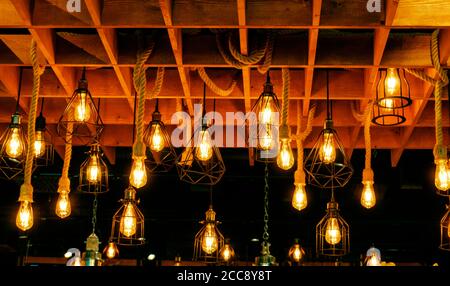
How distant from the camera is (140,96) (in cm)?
502

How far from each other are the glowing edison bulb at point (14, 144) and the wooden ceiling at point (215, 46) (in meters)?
0.60

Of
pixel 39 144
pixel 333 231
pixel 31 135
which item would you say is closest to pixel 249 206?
pixel 333 231

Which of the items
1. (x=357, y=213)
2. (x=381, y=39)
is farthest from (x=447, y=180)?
(x=357, y=213)

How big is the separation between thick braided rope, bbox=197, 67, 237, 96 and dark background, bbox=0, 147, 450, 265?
2.90 metres

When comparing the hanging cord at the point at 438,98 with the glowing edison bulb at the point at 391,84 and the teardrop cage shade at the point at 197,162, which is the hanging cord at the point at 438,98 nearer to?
the glowing edison bulb at the point at 391,84

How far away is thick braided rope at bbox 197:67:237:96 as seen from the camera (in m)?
5.61

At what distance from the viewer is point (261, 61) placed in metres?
5.39

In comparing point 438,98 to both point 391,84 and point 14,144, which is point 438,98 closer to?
point 391,84

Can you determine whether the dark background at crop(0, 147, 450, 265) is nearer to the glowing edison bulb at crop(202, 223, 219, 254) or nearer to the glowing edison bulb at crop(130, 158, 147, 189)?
the glowing edison bulb at crop(202, 223, 219, 254)

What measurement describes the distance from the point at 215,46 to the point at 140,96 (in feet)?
2.57

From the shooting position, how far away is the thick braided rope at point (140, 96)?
4891mm

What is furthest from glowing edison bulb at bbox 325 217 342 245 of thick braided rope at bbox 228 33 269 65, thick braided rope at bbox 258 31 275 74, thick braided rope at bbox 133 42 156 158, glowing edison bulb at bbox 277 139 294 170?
thick braided rope at bbox 133 42 156 158
